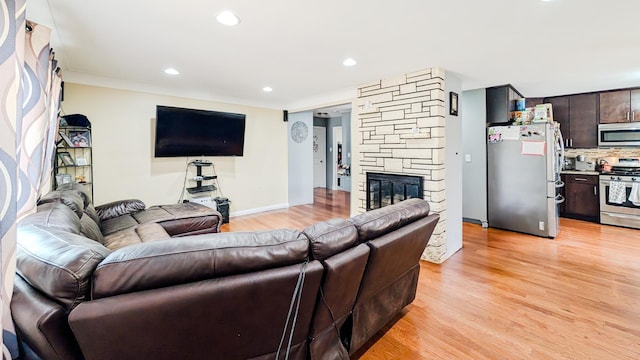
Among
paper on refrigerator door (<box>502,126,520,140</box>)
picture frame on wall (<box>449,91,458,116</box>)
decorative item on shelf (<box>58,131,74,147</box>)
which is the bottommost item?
decorative item on shelf (<box>58,131,74,147</box>)

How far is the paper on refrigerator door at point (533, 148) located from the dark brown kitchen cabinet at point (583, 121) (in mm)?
1799

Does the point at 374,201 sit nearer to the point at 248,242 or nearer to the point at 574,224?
the point at 248,242

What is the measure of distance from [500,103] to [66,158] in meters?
5.92

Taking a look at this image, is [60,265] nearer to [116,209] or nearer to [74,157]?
[116,209]

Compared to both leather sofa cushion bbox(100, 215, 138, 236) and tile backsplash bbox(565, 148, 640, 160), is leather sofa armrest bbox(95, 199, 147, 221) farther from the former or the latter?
tile backsplash bbox(565, 148, 640, 160)

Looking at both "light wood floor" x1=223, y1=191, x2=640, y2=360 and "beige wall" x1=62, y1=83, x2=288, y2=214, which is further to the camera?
"beige wall" x1=62, y1=83, x2=288, y2=214

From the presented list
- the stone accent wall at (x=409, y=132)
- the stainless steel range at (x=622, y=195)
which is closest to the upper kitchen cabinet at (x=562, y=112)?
the stainless steel range at (x=622, y=195)

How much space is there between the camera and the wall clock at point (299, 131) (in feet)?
21.2

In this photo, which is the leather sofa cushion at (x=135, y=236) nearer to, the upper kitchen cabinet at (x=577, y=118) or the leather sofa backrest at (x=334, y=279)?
the leather sofa backrest at (x=334, y=279)

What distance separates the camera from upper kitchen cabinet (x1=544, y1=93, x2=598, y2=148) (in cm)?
492

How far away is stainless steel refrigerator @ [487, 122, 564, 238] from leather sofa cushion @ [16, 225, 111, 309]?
492 centimetres

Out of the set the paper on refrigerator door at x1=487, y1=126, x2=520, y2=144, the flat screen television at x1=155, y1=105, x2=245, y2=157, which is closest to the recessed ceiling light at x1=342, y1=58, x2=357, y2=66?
the flat screen television at x1=155, y1=105, x2=245, y2=157

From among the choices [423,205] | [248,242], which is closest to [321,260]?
[248,242]

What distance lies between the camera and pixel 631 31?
7.67 feet
